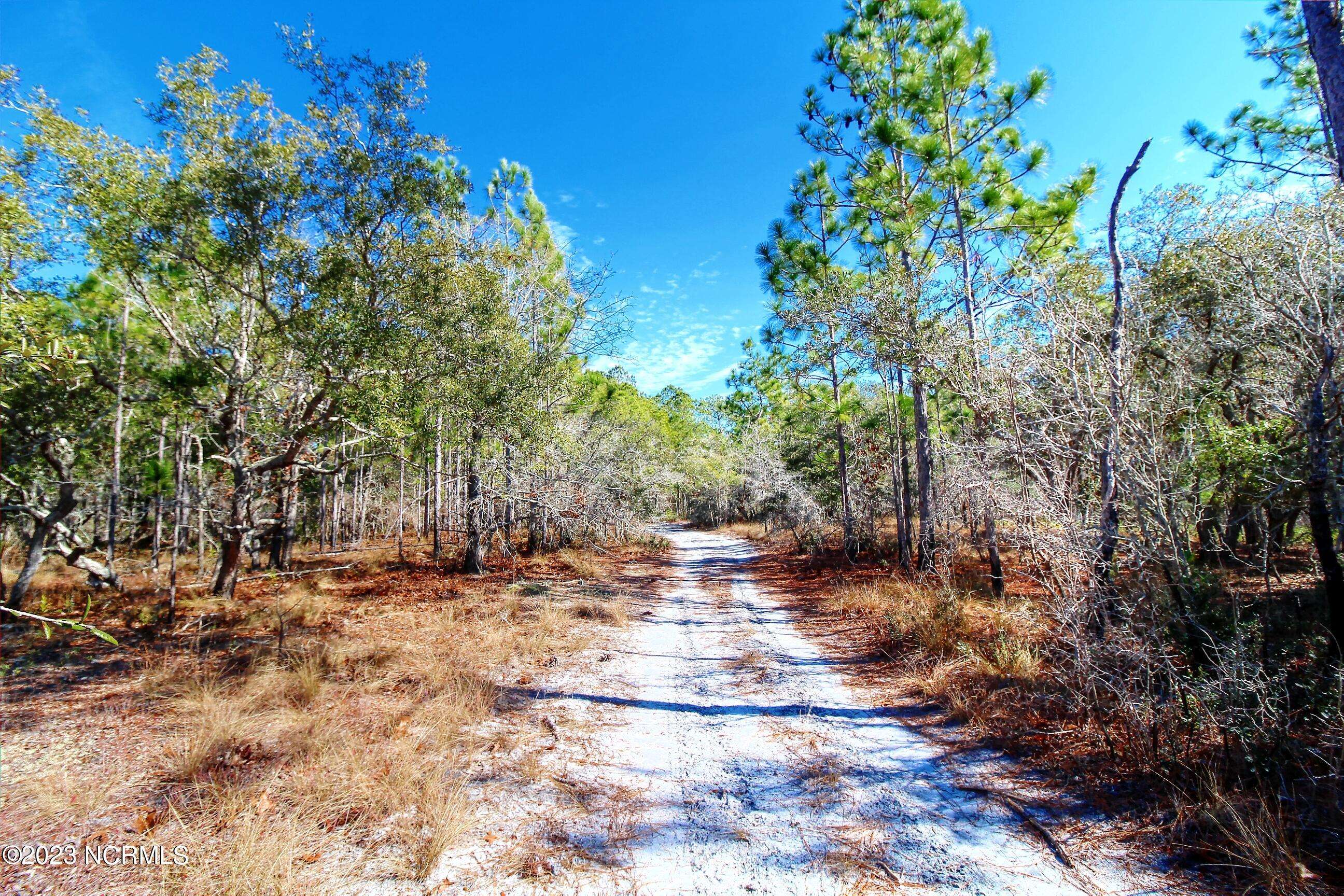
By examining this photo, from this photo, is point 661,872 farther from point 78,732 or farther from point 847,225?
point 847,225

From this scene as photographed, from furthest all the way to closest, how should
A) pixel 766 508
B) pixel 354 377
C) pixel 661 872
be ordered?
pixel 766 508 → pixel 354 377 → pixel 661 872

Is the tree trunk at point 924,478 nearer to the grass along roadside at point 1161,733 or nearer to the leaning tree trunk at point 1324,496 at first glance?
the grass along roadside at point 1161,733

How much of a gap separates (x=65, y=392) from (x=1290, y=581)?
17228mm

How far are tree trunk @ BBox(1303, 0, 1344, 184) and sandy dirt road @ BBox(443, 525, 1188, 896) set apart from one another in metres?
4.49

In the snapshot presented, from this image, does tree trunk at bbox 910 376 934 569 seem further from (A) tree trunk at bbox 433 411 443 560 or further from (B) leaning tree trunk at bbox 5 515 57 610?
(B) leaning tree trunk at bbox 5 515 57 610

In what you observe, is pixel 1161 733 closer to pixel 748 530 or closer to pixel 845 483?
pixel 845 483

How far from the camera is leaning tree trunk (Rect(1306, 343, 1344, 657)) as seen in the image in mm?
3443

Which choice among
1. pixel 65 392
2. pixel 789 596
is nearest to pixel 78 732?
pixel 65 392

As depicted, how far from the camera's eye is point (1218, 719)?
314cm

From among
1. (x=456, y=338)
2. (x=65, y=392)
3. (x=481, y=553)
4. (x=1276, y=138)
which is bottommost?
(x=481, y=553)

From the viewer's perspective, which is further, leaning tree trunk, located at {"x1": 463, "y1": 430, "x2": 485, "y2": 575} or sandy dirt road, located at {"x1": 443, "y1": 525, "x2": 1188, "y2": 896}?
leaning tree trunk, located at {"x1": 463, "y1": 430, "x2": 485, "y2": 575}

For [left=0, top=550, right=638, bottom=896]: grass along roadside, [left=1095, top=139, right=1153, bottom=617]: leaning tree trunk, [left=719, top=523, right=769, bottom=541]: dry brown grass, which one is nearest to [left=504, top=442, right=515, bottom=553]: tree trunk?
[left=0, top=550, right=638, bottom=896]: grass along roadside

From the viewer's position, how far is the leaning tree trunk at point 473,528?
1139cm

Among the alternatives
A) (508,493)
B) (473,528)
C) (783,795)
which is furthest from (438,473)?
(783,795)
